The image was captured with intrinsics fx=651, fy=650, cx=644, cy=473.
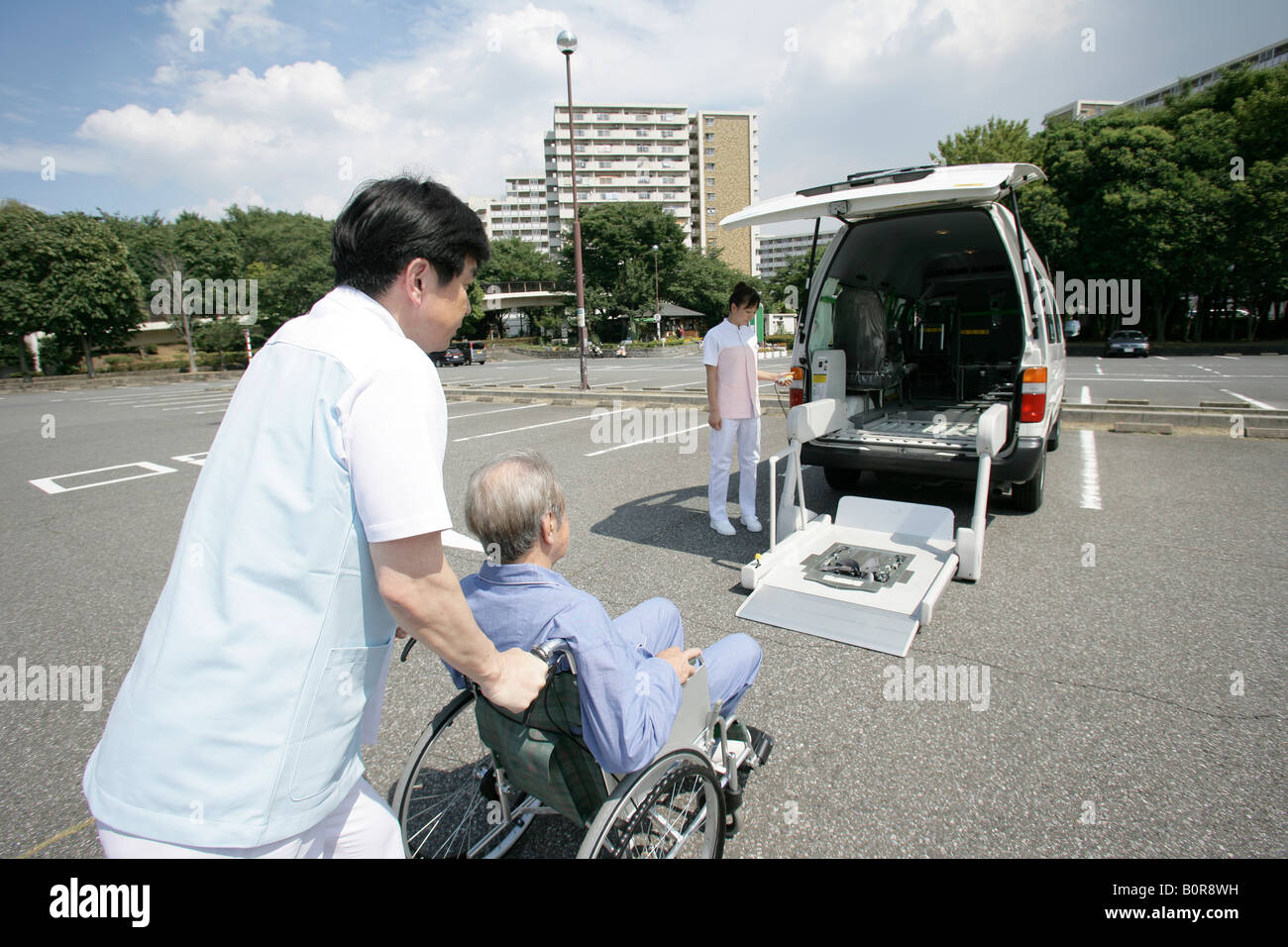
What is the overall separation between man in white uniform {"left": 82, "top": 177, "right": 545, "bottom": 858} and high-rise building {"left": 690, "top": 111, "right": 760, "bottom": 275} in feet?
333

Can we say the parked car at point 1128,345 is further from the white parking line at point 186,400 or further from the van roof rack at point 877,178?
the white parking line at point 186,400

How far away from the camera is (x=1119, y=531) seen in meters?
5.15

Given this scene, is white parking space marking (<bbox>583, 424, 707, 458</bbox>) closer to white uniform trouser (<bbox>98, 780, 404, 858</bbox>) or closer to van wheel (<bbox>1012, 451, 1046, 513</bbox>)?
van wheel (<bbox>1012, 451, 1046, 513</bbox>)

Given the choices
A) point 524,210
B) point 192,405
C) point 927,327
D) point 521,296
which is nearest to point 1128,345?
point 927,327

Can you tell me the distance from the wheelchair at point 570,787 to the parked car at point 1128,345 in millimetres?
32025

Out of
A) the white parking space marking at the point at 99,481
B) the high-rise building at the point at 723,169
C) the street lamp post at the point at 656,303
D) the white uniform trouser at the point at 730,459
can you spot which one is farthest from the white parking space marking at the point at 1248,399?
the high-rise building at the point at 723,169

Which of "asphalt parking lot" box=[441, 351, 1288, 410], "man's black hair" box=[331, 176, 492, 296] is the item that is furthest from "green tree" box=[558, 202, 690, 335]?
"man's black hair" box=[331, 176, 492, 296]

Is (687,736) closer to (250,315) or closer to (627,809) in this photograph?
(627,809)

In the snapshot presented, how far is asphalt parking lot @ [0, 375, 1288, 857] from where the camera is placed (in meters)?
2.29

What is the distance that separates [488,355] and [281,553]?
2067 inches

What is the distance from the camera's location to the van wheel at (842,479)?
645 cm

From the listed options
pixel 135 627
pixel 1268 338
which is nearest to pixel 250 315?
pixel 135 627

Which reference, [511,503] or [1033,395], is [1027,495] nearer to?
[1033,395]

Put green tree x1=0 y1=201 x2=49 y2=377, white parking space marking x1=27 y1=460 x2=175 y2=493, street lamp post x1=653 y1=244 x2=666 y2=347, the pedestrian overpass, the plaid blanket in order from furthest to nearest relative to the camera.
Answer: the pedestrian overpass → street lamp post x1=653 y1=244 x2=666 y2=347 → green tree x1=0 y1=201 x2=49 y2=377 → white parking space marking x1=27 y1=460 x2=175 y2=493 → the plaid blanket
